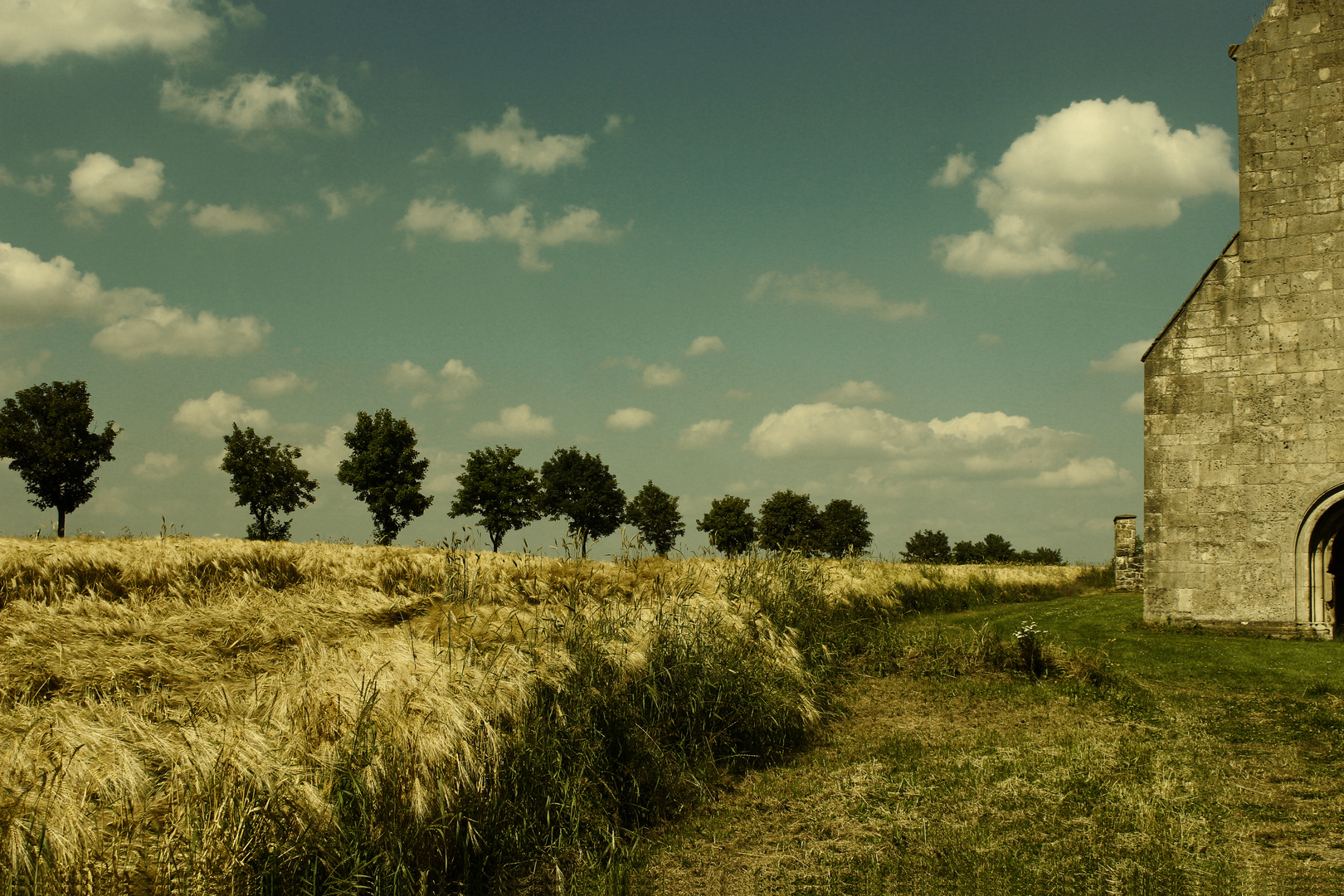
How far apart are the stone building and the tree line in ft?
43.4

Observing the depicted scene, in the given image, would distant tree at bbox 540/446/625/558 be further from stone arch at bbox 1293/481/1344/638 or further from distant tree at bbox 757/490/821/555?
stone arch at bbox 1293/481/1344/638

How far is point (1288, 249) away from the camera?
43.4ft

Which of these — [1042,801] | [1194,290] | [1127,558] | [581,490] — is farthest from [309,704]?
[581,490]

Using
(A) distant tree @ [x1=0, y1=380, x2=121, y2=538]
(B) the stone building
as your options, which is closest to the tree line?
(A) distant tree @ [x1=0, y1=380, x2=121, y2=538]

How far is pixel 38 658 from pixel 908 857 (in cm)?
566

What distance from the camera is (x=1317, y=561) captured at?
42.3 feet

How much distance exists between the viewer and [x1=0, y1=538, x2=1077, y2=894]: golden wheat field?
3227 mm

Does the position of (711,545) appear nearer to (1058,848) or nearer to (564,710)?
(564,710)

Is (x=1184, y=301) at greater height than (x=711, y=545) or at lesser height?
greater

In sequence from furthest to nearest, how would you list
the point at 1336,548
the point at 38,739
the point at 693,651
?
the point at 1336,548
the point at 693,651
the point at 38,739

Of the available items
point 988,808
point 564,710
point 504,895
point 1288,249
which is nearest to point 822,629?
point 988,808

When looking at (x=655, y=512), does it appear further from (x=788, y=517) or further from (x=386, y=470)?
(x=386, y=470)

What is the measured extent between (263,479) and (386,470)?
6.42 meters

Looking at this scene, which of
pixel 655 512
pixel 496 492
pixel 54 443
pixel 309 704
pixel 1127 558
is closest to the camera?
pixel 309 704
